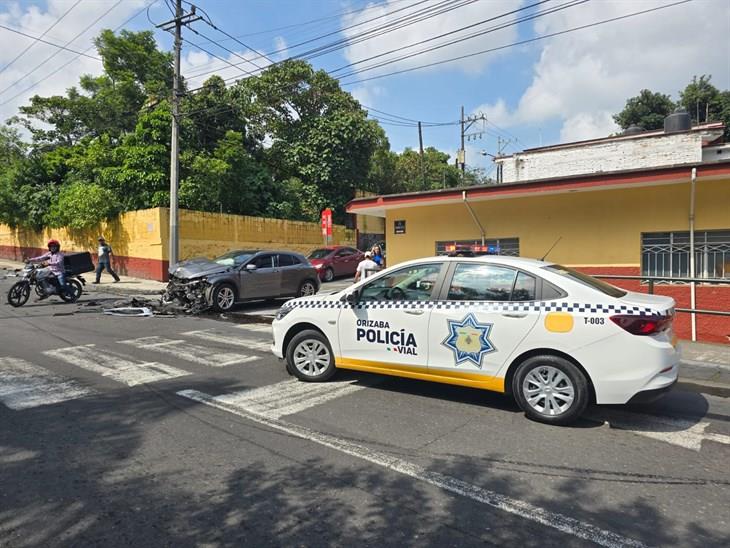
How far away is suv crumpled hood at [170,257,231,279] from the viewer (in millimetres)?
11906

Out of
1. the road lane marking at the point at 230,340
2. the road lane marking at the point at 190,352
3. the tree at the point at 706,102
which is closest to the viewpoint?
the road lane marking at the point at 190,352

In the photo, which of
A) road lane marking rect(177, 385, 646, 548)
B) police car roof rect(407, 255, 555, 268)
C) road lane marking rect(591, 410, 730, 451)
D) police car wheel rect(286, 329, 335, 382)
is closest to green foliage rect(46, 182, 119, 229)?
police car wheel rect(286, 329, 335, 382)

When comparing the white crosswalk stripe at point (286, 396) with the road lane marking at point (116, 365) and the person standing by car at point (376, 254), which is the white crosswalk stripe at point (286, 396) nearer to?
the road lane marking at point (116, 365)

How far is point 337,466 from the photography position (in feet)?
12.2

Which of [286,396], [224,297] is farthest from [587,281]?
[224,297]

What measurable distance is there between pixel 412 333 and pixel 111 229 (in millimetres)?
19672

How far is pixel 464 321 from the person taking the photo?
16.5 ft

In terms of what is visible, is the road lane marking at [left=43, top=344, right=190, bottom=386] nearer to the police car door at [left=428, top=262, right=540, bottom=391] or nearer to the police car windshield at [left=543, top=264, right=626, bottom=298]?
the police car door at [left=428, top=262, right=540, bottom=391]

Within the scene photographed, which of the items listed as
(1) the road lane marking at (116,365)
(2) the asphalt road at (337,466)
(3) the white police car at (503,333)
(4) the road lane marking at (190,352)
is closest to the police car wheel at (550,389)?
(3) the white police car at (503,333)

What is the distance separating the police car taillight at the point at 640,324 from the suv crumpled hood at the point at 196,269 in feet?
31.6

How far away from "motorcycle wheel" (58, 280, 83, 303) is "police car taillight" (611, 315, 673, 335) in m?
13.3

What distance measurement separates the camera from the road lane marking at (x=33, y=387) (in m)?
5.19

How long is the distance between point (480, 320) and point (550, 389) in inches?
35.3

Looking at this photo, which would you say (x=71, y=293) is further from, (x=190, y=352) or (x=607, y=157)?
(x=607, y=157)
